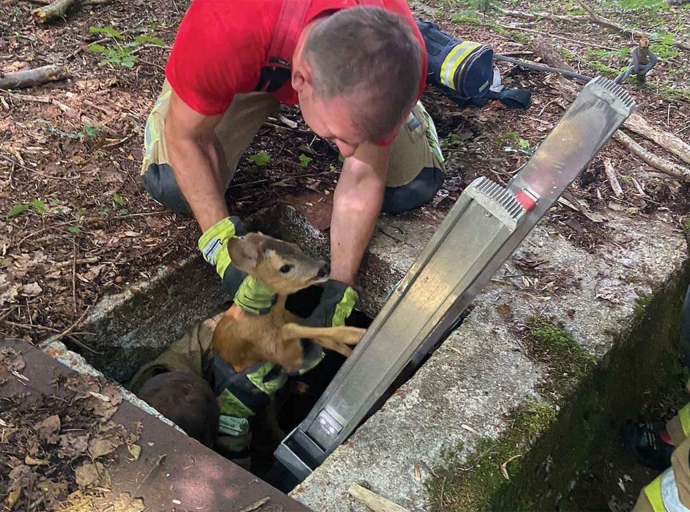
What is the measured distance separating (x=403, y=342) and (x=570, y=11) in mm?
5231

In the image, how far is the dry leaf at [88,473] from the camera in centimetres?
199

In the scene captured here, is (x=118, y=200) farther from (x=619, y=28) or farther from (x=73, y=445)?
(x=619, y=28)

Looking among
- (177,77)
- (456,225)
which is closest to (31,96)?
(177,77)

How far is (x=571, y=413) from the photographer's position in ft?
8.46

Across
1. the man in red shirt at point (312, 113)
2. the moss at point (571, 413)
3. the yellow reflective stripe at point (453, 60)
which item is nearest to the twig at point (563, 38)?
the yellow reflective stripe at point (453, 60)

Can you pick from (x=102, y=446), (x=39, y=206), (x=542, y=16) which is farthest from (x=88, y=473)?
(x=542, y=16)

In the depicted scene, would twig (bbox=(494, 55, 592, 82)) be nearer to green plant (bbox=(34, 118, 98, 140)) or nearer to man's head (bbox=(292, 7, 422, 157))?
man's head (bbox=(292, 7, 422, 157))

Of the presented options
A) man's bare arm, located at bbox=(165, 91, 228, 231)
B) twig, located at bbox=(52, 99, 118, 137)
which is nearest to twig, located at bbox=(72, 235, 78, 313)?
man's bare arm, located at bbox=(165, 91, 228, 231)

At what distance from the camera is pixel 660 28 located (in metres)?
5.74

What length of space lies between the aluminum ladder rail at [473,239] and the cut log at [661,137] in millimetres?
2260

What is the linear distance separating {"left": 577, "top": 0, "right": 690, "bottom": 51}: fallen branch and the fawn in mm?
4134

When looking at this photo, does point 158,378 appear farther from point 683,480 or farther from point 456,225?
point 683,480

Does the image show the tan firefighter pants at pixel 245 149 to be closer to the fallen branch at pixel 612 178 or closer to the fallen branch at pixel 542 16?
the fallen branch at pixel 612 178

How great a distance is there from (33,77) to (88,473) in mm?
3015
